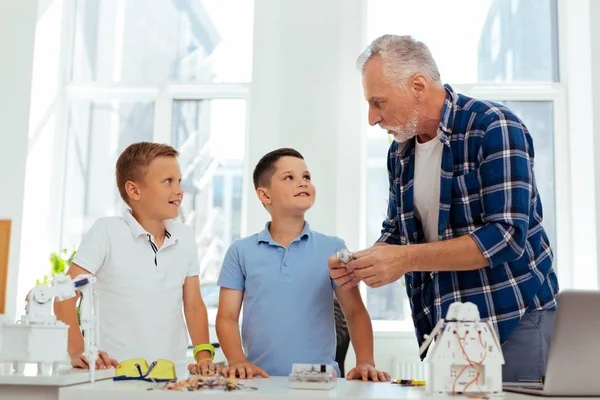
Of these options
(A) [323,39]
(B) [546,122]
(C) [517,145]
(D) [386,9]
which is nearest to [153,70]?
(A) [323,39]

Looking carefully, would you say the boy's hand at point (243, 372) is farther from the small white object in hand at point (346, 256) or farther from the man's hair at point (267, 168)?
the man's hair at point (267, 168)

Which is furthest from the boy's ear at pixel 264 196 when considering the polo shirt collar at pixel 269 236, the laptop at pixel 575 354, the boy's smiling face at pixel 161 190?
the laptop at pixel 575 354

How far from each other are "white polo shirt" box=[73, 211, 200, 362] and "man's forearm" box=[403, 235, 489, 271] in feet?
2.74

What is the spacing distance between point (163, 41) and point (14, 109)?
111 centimetres

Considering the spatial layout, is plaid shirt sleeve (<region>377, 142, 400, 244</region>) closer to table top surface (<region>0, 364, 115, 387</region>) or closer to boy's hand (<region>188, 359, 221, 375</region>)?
boy's hand (<region>188, 359, 221, 375</region>)

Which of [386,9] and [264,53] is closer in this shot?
[264,53]

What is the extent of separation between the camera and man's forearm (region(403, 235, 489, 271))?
5.58ft

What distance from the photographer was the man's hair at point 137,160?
235 cm

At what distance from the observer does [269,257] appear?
2166mm

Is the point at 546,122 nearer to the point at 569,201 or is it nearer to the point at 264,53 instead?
the point at 569,201

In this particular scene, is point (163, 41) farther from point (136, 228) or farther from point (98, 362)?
point (98, 362)

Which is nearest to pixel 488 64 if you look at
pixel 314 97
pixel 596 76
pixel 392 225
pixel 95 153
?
pixel 596 76

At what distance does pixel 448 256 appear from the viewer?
171 centimetres

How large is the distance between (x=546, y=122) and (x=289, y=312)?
3091mm
